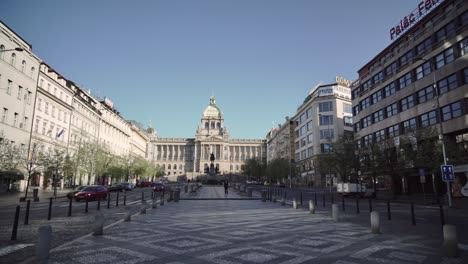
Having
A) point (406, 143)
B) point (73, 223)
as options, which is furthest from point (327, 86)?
point (73, 223)

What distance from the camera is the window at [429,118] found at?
126ft

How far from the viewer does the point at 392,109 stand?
47062 mm

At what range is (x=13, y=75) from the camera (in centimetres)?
4072

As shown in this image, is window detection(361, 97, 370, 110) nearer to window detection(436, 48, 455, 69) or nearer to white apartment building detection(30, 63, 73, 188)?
window detection(436, 48, 455, 69)

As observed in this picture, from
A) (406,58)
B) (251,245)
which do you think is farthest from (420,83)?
(251,245)

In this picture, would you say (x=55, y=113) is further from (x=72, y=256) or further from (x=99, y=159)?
(x=72, y=256)

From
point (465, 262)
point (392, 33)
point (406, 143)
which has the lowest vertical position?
point (465, 262)

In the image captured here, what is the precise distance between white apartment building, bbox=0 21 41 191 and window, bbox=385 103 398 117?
50.6 m

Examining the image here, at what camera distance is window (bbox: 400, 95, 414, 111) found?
42688 mm

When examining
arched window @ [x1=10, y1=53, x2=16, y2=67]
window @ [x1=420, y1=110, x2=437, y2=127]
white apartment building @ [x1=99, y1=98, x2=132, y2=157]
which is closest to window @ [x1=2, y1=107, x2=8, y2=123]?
arched window @ [x1=10, y1=53, x2=16, y2=67]

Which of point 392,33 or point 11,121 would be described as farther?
point 392,33

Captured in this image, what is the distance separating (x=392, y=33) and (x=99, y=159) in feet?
172

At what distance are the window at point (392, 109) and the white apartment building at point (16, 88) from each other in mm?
50589

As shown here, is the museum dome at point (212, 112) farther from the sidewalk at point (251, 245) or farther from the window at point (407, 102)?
the sidewalk at point (251, 245)
